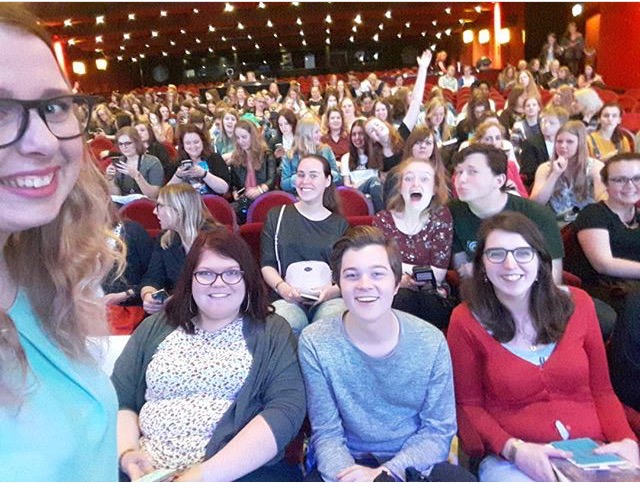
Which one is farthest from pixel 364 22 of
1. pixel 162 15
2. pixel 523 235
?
pixel 523 235

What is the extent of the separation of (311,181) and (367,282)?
1385mm

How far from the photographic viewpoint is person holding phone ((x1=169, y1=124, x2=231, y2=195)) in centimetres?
466

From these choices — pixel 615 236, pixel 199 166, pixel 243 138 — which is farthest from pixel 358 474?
pixel 243 138

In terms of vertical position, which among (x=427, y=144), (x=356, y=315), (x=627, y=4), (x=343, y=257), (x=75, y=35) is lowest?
(x=356, y=315)

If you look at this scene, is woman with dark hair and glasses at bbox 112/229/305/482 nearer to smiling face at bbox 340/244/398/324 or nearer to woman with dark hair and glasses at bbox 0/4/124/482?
smiling face at bbox 340/244/398/324

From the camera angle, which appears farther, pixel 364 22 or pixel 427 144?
pixel 364 22

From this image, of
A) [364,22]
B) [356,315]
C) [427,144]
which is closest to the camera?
[356,315]

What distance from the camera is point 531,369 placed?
6.40 ft

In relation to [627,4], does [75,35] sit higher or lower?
higher

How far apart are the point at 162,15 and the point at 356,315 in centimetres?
1719

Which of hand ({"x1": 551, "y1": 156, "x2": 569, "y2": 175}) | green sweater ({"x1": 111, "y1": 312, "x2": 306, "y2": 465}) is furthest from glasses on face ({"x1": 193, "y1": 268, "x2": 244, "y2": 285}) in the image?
hand ({"x1": 551, "y1": 156, "x2": 569, "y2": 175})

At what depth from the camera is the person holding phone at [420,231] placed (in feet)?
9.39

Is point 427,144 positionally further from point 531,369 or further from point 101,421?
point 101,421
